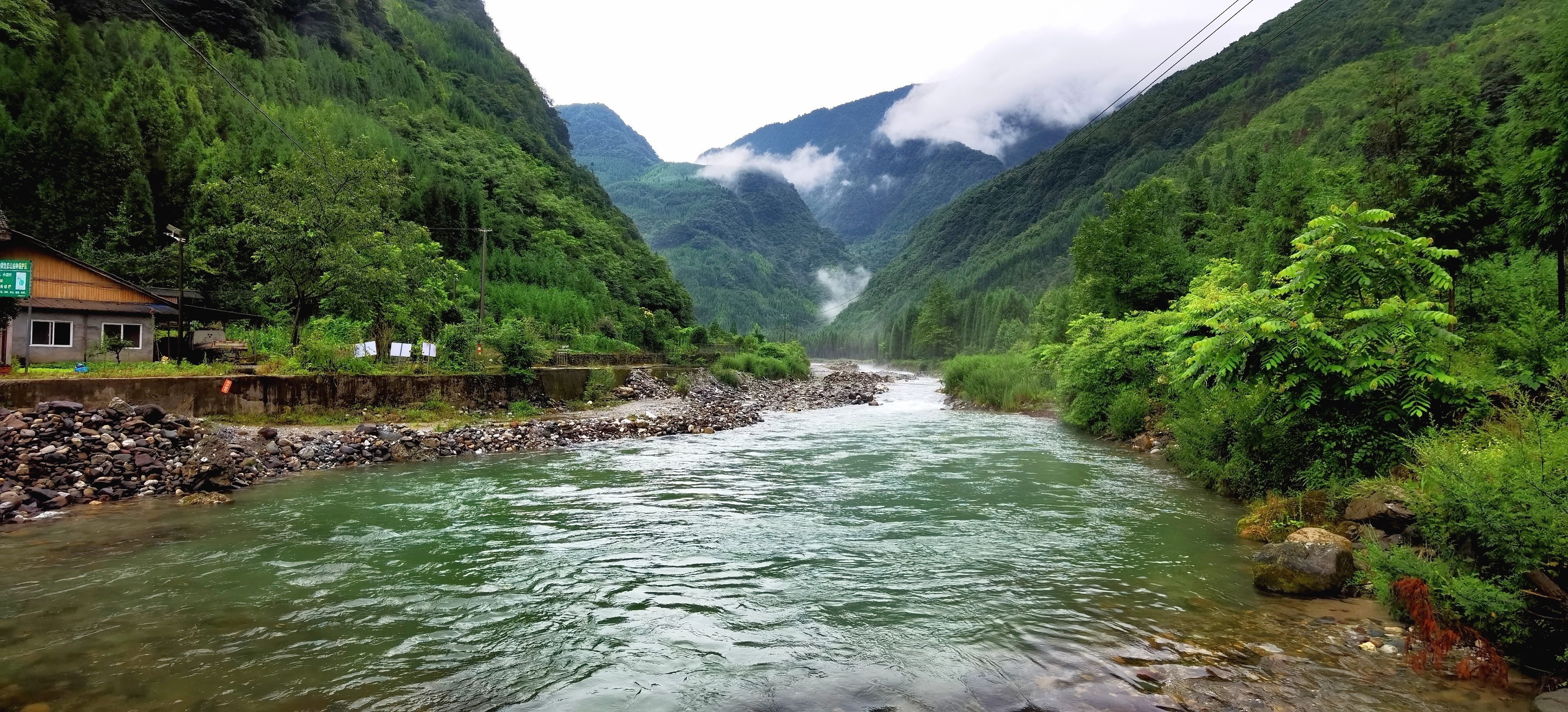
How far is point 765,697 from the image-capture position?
605 centimetres

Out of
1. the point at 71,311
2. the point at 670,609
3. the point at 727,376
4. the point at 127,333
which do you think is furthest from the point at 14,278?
the point at 727,376

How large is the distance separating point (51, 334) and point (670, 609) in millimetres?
34040

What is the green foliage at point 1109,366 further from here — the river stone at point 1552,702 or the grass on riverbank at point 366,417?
the grass on riverbank at point 366,417

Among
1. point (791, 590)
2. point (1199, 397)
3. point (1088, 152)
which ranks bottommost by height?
point (791, 590)

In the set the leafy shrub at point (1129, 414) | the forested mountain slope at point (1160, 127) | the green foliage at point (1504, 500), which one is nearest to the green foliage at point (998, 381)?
the leafy shrub at point (1129, 414)

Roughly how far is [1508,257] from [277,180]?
4037cm

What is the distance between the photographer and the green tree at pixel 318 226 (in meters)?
25.4

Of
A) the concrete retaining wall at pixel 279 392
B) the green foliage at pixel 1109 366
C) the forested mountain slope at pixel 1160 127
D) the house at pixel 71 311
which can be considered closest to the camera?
the concrete retaining wall at pixel 279 392

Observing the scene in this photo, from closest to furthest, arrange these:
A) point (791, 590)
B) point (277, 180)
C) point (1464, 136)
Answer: point (791, 590) < point (1464, 136) < point (277, 180)

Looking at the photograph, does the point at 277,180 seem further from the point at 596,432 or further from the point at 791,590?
the point at 791,590

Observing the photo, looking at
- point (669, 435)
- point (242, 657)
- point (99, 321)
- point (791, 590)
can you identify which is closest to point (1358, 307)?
point (791, 590)

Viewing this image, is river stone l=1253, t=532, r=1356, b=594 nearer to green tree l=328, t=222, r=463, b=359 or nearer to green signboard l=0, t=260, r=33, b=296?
green tree l=328, t=222, r=463, b=359

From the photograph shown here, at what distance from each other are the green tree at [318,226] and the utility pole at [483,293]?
12.9ft

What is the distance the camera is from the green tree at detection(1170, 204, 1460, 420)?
9.30m
